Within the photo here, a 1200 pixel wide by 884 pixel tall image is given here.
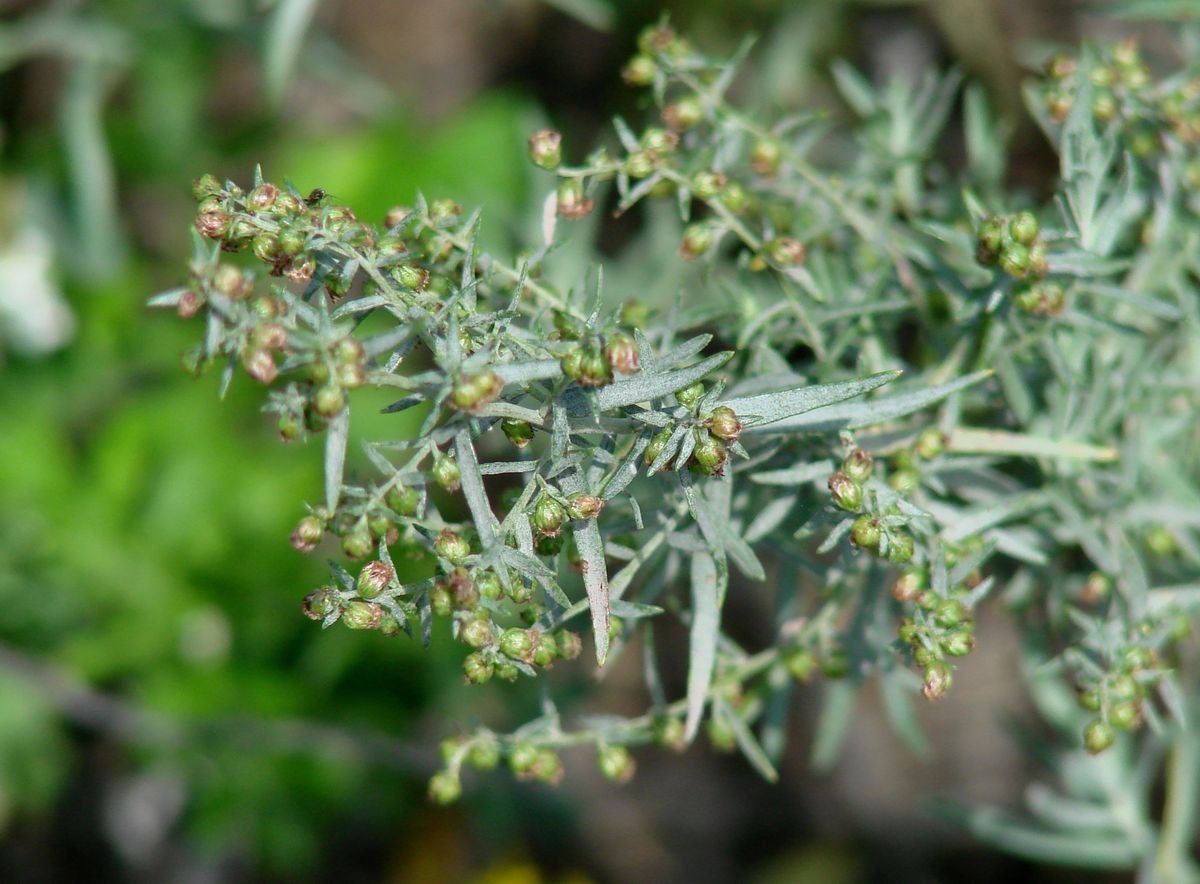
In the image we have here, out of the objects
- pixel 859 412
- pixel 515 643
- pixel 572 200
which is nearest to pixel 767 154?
pixel 572 200

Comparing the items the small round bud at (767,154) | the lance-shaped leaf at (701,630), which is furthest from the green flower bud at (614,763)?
the small round bud at (767,154)

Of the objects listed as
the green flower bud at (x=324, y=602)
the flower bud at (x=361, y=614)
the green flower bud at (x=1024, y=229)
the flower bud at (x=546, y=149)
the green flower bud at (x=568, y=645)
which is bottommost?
the green flower bud at (x=568, y=645)

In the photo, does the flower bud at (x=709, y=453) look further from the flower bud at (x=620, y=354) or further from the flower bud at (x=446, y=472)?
the flower bud at (x=446, y=472)

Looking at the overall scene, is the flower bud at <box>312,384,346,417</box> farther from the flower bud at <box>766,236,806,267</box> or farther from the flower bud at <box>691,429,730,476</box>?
the flower bud at <box>766,236,806,267</box>

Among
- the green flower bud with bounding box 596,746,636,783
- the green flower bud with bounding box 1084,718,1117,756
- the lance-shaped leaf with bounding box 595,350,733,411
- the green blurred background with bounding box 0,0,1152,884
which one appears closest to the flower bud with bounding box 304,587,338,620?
the lance-shaped leaf with bounding box 595,350,733,411

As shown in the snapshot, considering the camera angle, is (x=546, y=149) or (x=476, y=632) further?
(x=546, y=149)

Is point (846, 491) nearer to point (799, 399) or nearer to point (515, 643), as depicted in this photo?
point (799, 399)
